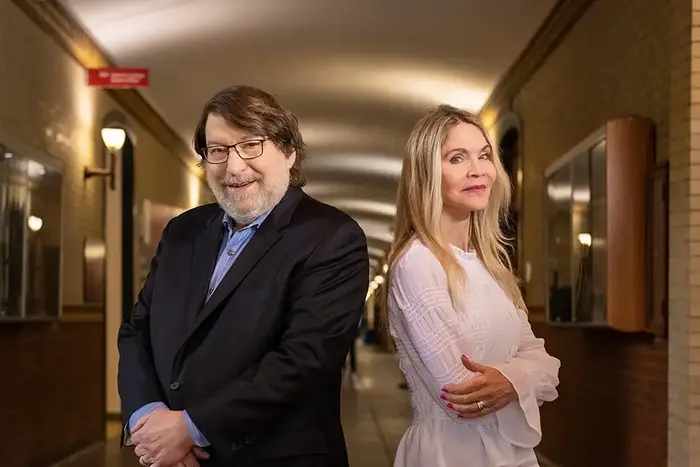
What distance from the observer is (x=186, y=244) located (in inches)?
90.6

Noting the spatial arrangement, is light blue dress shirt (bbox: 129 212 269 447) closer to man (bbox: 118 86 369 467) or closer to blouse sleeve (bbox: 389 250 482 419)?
man (bbox: 118 86 369 467)

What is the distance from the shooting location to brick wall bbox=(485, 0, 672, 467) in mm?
5102

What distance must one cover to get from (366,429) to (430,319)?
7.40 m

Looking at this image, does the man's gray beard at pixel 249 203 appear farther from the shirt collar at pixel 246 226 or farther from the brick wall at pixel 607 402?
the brick wall at pixel 607 402

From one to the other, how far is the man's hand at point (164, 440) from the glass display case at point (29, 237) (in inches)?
164

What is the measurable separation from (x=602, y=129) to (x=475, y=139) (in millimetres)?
3312

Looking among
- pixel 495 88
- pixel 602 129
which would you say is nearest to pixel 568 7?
pixel 602 129

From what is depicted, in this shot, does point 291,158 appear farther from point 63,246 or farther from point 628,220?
point 63,246

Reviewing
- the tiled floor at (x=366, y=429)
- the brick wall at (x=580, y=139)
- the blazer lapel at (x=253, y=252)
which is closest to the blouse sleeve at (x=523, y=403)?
the blazer lapel at (x=253, y=252)

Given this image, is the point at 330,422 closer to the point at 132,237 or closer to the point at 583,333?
the point at 583,333

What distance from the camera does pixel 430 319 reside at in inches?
85.4

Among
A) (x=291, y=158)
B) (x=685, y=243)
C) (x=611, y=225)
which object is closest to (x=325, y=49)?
(x=611, y=225)

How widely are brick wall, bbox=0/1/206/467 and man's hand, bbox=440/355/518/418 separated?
446 centimetres

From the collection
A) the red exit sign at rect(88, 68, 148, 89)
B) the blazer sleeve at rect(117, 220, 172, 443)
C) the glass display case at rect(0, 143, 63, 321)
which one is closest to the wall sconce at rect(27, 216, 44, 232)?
the glass display case at rect(0, 143, 63, 321)
